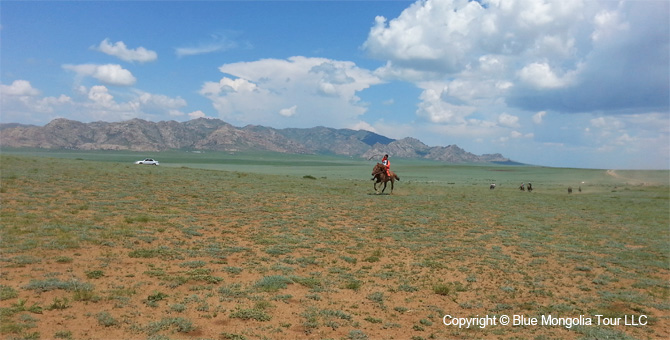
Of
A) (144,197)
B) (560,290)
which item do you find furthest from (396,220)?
(144,197)

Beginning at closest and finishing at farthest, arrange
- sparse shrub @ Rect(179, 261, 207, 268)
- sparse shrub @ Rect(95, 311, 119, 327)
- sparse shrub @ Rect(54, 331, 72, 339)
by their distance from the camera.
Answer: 1. sparse shrub @ Rect(54, 331, 72, 339)
2. sparse shrub @ Rect(95, 311, 119, 327)
3. sparse shrub @ Rect(179, 261, 207, 268)

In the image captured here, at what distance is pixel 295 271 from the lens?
1266 cm

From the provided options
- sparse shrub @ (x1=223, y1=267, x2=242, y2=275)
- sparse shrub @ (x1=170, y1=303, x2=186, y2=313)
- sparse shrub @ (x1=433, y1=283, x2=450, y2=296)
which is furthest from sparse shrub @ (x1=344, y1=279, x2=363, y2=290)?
sparse shrub @ (x1=170, y1=303, x2=186, y2=313)

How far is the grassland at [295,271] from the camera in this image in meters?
8.83

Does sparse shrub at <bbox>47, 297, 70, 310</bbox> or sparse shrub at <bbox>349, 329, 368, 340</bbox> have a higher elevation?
sparse shrub at <bbox>47, 297, 70, 310</bbox>

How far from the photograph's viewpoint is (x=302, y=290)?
1104 centimetres

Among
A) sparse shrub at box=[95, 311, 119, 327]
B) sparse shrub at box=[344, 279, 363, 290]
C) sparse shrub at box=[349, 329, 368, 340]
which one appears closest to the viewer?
sparse shrub at box=[95, 311, 119, 327]

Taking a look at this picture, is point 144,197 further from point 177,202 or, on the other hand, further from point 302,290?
point 302,290

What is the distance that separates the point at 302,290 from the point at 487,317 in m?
5.34

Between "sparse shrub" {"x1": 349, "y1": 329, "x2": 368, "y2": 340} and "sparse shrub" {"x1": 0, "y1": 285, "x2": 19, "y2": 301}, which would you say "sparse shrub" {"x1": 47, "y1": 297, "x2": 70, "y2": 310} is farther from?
"sparse shrub" {"x1": 349, "y1": 329, "x2": 368, "y2": 340}

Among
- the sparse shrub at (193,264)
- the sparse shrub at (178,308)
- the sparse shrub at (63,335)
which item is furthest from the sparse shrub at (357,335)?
the sparse shrub at (193,264)

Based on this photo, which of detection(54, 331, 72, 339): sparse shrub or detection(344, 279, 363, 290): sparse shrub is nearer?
detection(54, 331, 72, 339): sparse shrub

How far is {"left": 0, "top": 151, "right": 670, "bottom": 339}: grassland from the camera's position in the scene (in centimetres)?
883

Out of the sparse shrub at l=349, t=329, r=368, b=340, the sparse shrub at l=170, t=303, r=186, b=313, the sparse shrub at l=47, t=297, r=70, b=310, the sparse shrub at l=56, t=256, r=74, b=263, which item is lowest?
the sparse shrub at l=349, t=329, r=368, b=340
